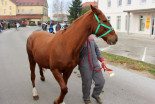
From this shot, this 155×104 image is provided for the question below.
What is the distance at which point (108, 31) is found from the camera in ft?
8.82

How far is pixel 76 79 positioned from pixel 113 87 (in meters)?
1.22

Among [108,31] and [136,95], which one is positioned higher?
[108,31]

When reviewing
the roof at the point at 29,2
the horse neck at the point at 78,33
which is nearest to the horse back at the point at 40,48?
the horse neck at the point at 78,33

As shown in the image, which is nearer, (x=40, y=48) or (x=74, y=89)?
(x=40, y=48)

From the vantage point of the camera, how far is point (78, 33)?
2.83m

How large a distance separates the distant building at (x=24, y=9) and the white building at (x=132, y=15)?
4696cm

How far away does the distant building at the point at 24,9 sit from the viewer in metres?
68.4

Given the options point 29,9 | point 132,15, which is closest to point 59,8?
point 29,9

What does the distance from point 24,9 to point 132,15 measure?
194 feet

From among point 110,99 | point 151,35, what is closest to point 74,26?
point 110,99

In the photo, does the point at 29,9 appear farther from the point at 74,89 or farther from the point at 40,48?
the point at 40,48

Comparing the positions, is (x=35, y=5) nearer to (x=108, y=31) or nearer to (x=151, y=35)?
(x=151, y=35)

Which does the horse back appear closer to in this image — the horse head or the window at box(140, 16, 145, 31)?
the horse head

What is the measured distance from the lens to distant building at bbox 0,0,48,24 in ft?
225
